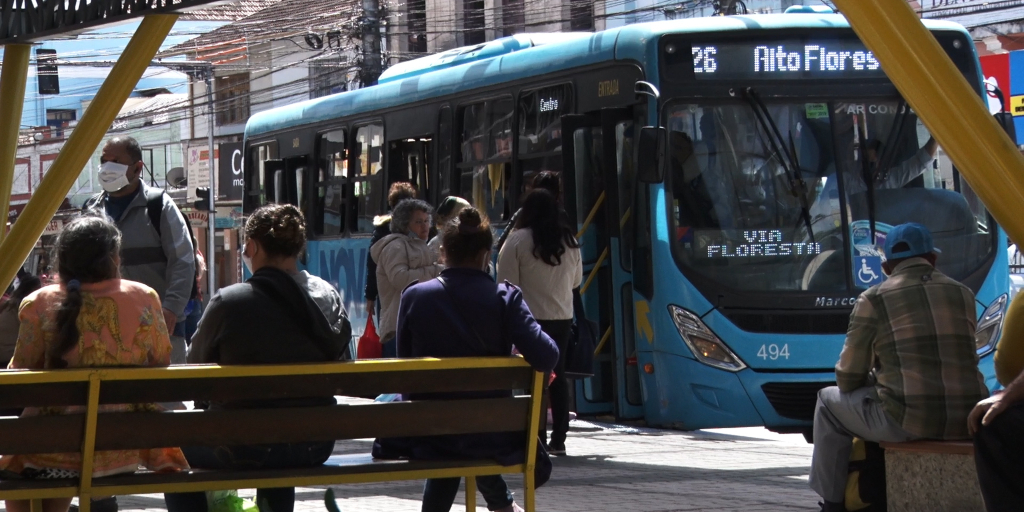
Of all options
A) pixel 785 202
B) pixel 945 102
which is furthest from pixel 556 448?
pixel 945 102

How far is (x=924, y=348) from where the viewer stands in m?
6.37

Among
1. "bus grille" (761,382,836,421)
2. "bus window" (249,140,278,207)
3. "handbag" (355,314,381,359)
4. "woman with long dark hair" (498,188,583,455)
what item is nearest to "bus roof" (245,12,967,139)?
"bus window" (249,140,278,207)

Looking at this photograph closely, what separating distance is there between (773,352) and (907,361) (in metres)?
4.69

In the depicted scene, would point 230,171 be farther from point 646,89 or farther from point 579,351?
point 579,351

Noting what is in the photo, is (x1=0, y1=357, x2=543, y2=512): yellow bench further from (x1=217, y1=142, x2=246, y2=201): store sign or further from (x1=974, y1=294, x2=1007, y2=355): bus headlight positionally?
(x1=217, y1=142, x2=246, y2=201): store sign

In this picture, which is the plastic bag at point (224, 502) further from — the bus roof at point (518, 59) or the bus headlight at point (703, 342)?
the bus roof at point (518, 59)

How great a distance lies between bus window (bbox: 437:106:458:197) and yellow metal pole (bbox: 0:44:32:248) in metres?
5.94

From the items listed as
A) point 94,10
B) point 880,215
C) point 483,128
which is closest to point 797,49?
point 880,215

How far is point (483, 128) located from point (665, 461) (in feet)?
13.2

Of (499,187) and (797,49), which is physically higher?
(797,49)

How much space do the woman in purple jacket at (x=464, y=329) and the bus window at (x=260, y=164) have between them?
41.1 feet

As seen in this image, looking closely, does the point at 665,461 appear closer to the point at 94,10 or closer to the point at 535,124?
the point at 535,124

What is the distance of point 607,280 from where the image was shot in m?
11.8

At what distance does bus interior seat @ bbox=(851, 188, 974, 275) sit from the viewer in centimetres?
1128
